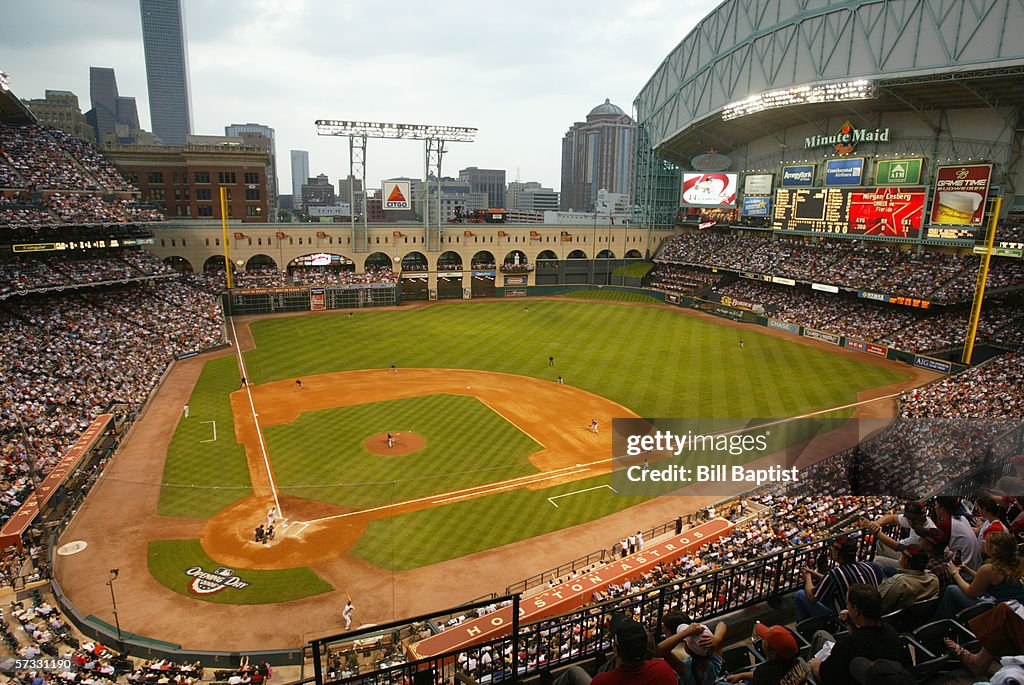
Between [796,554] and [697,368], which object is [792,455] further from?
[796,554]

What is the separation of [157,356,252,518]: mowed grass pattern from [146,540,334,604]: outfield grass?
→ 2.68 m

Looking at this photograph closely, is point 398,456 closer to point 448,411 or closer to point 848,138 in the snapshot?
point 448,411

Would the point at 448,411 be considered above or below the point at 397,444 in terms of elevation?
above

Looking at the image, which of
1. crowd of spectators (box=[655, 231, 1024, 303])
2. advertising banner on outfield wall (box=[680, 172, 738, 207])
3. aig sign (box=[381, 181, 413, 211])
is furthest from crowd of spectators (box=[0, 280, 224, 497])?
advertising banner on outfield wall (box=[680, 172, 738, 207])

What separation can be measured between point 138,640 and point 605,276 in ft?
233

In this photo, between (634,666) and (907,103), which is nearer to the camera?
(634,666)

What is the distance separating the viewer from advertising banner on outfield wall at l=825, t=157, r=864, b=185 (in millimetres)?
53594

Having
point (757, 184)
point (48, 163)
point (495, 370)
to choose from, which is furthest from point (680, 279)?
point (48, 163)

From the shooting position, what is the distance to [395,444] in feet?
99.2

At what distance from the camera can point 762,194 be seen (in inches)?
2571

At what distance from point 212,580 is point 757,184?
63781 mm

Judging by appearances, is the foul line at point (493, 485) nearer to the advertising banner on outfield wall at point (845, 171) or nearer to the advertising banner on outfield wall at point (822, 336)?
the advertising banner on outfield wall at point (822, 336)

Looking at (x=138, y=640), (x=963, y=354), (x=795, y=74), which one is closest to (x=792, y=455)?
(x=963, y=354)

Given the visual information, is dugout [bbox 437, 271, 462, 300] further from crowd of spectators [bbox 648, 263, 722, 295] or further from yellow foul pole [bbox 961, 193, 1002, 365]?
yellow foul pole [bbox 961, 193, 1002, 365]
